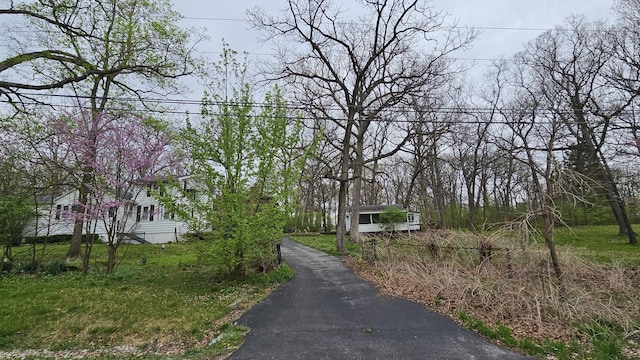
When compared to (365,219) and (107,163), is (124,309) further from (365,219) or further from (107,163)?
(365,219)

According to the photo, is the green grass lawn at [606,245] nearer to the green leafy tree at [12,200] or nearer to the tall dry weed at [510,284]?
the tall dry weed at [510,284]

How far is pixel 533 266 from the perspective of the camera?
22.0 ft

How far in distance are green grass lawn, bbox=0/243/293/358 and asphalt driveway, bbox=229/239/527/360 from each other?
567 millimetres

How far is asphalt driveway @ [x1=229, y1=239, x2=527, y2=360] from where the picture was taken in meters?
4.35

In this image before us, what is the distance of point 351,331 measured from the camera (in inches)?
205

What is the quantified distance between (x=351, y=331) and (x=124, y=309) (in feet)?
15.7

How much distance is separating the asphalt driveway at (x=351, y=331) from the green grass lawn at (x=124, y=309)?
57 cm

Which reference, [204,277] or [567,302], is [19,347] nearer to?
[204,277]

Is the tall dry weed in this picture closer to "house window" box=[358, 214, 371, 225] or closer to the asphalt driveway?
the asphalt driveway

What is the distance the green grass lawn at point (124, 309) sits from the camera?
5152mm

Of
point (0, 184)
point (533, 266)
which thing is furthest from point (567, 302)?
point (0, 184)

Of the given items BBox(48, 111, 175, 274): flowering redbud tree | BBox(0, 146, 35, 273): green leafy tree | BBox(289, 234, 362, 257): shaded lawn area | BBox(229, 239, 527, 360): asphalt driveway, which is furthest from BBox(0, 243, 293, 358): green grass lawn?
BBox(289, 234, 362, 257): shaded lawn area

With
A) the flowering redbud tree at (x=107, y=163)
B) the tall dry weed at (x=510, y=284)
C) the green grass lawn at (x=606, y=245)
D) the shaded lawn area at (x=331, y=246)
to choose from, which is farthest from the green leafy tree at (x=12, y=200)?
the green grass lawn at (x=606, y=245)

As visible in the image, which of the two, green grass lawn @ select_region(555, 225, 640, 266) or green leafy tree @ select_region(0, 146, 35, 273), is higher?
green leafy tree @ select_region(0, 146, 35, 273)
